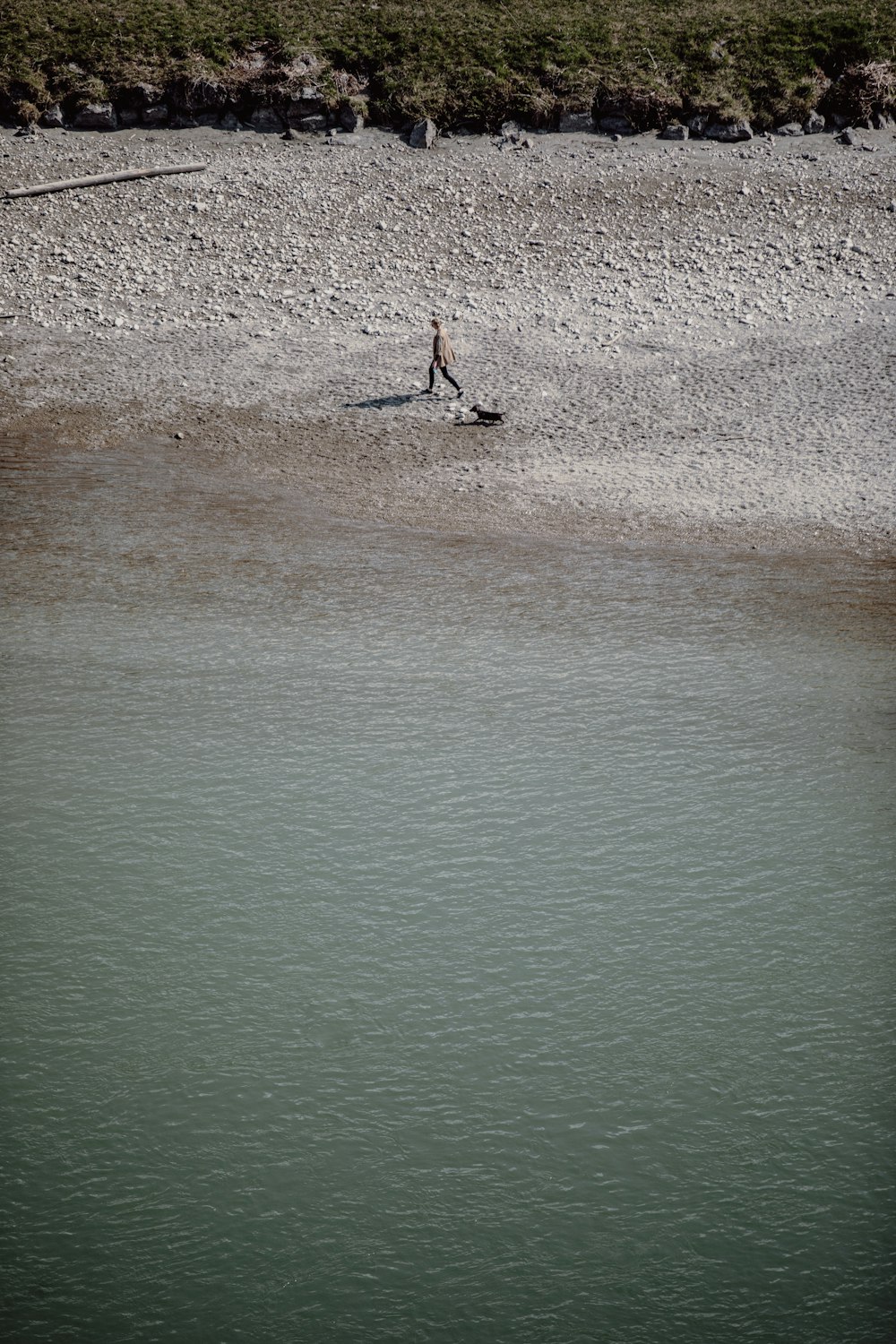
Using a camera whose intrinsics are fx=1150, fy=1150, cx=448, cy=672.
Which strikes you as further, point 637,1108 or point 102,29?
point 102,29

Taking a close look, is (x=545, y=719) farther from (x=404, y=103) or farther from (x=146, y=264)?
(x=404, y=103)

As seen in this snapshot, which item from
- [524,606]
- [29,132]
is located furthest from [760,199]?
[29,132]

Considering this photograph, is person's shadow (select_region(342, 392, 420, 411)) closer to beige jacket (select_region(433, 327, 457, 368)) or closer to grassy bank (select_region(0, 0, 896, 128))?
beige jacket (select_region(433, 327, 457, 368))

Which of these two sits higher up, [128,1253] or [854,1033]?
[854,1033]

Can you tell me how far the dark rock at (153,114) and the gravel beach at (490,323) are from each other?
2.10ft

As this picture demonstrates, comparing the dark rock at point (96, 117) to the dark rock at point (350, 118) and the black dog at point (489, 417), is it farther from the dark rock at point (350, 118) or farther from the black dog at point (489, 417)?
the black dog at point (489, 417)

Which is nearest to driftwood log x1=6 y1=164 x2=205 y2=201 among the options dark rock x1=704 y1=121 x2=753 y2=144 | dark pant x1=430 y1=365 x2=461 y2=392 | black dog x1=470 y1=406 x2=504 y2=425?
dark pant x1=430 y1=365 x2=461 y2=392

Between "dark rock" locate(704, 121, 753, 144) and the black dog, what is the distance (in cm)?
1323

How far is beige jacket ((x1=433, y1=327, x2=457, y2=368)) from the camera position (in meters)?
19.5

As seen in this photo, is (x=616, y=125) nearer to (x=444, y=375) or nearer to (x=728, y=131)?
(x=728, y=131)

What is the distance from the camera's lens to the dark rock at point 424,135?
28047mm

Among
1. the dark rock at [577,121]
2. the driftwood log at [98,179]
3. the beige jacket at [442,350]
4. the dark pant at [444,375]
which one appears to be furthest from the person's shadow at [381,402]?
the dark rock at [577,121]

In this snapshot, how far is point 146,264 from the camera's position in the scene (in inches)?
950

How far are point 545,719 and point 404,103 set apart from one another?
2170cm
